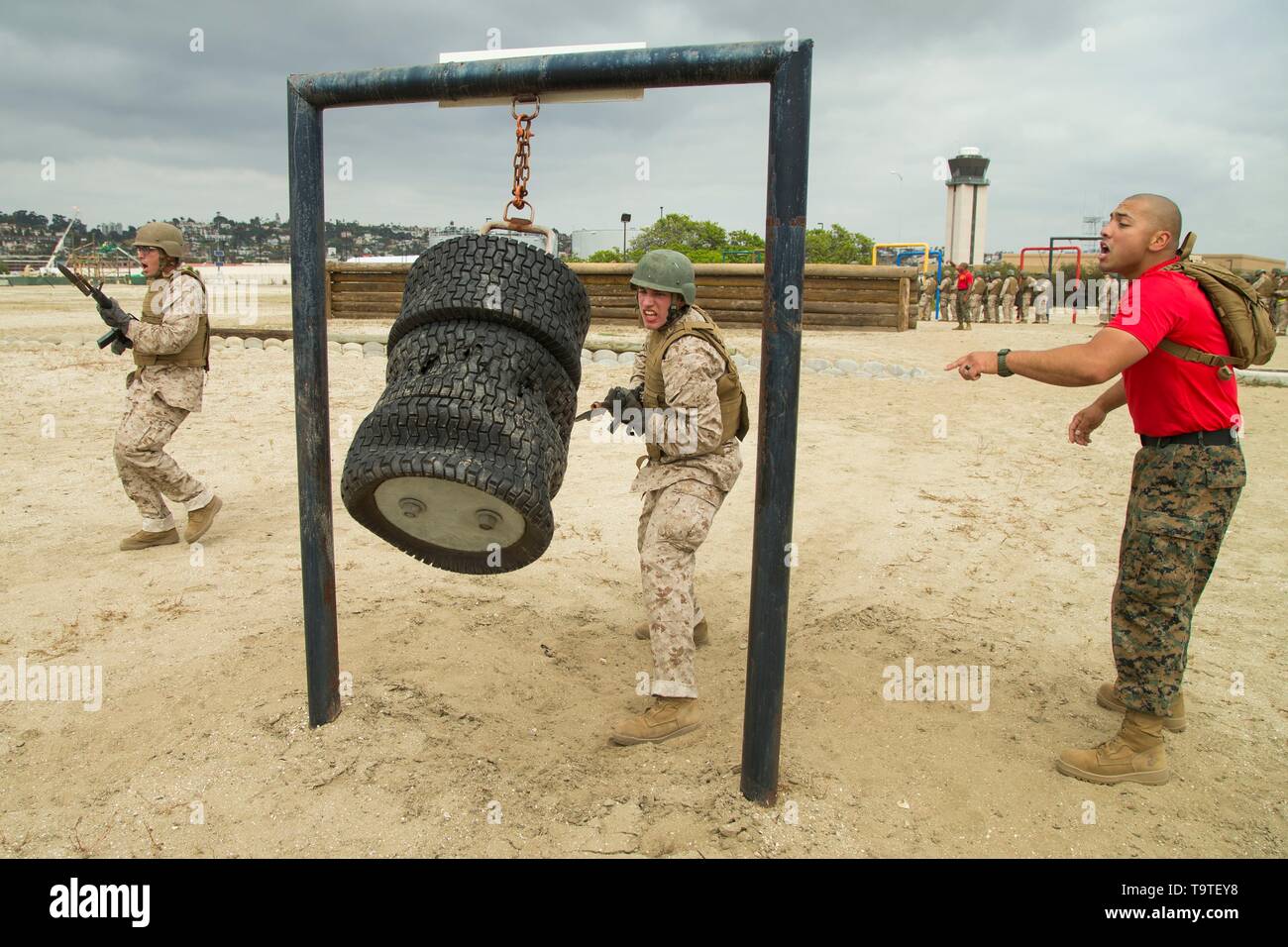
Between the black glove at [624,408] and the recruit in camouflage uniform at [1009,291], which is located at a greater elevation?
the recruit in camouflage uniform at [1009,291]

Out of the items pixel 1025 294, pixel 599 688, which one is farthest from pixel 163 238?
pixel 1025 294

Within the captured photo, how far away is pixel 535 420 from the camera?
2.66 m

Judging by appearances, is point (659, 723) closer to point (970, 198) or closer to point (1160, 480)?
point (1160, 480)

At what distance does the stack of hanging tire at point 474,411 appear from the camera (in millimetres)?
2514

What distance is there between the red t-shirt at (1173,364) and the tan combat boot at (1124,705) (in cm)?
92

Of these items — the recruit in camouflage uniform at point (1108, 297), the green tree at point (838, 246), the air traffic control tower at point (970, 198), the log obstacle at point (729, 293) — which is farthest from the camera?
the air traffic control tower at point (970, 198)

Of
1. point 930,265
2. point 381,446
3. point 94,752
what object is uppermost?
point 930,265

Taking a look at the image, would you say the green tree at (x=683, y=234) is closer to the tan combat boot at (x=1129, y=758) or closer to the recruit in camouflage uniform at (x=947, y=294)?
the recruit in camouflage uniform at (x=947, y=294)

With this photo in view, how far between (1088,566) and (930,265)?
3013 centimetres

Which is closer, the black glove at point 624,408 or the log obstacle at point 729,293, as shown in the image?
the black glove at point 624,408

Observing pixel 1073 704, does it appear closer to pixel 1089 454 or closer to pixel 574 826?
pixel 574 826

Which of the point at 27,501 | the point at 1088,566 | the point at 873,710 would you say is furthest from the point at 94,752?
the point at 1088,566

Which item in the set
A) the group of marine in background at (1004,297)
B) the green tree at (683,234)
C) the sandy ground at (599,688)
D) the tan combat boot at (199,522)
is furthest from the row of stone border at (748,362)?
the green tree at (683,234)

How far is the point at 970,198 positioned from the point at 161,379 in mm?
64654
